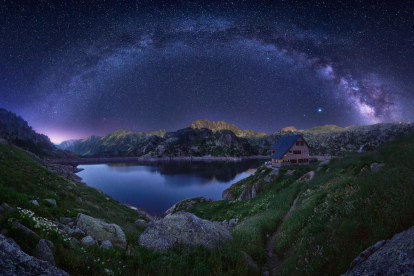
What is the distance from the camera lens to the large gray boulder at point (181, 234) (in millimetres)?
9281

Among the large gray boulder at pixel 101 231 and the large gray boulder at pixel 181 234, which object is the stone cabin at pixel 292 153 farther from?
the large gray boulder at pixel 101 231

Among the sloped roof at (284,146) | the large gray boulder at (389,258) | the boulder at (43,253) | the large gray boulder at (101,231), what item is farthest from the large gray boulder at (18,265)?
the sloped roof at (284,146)

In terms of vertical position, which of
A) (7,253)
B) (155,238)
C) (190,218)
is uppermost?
(7,253)

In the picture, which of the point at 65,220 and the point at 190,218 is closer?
the point at 190,218

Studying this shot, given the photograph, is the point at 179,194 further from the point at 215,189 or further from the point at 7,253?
the point at 7,253

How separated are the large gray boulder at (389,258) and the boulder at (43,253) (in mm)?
8978

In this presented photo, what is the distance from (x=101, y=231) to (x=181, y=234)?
15.9 feet

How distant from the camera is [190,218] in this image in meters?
10.6

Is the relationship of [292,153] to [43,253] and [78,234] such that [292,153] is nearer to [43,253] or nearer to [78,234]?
[78,234]

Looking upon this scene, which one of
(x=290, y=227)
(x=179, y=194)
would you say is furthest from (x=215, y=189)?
(x=290, y=227)

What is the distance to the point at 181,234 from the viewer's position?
9703 millimetres

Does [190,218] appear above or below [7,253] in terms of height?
below

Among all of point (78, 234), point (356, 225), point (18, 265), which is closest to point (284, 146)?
point (356, 225)

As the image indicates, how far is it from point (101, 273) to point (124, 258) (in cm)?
231
